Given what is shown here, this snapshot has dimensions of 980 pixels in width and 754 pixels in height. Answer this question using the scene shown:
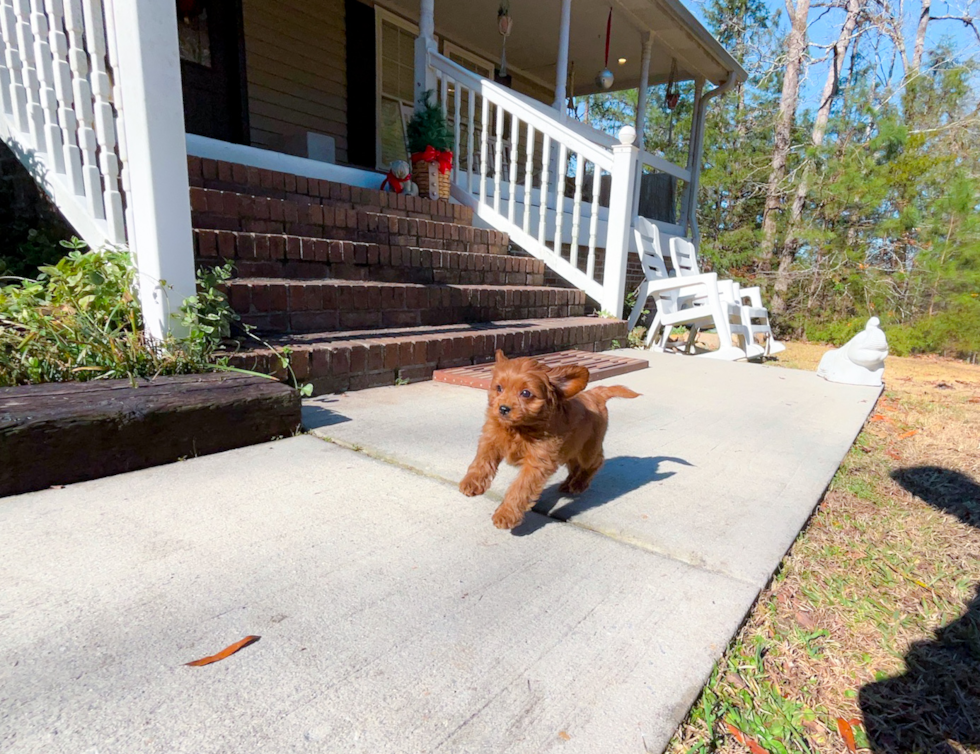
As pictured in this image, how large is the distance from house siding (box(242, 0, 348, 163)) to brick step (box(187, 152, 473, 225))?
3.21 m

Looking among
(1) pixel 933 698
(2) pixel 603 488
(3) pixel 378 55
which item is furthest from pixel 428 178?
(1) pixel 933 698

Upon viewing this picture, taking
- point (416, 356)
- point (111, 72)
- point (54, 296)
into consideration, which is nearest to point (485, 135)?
point (416, 356)

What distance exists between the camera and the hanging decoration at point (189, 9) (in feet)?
20.2

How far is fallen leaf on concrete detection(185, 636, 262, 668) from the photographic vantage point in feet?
3.50

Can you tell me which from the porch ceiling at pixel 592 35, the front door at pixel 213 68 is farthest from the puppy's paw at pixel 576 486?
the porch ceiling at pixel 592 35

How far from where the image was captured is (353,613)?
4.11 ft

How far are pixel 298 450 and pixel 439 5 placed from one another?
315 inches

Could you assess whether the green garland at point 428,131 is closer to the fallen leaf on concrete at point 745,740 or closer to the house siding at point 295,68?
the house siding at point 295,68

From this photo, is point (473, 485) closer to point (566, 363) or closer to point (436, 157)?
point (566, 363)

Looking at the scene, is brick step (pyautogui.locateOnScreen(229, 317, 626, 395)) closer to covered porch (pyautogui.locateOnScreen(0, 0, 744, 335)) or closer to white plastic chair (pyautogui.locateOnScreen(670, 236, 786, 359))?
covered porch (pyautogui.locateOnScreen(0, 0, 744, 335))

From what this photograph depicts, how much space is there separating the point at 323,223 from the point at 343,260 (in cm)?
44

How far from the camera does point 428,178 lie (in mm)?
5551

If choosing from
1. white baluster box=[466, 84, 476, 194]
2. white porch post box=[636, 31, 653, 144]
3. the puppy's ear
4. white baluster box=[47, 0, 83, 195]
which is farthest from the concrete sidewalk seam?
white porch post box=[636, 31, 653, 144]

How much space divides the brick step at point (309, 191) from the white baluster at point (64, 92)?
944mm
